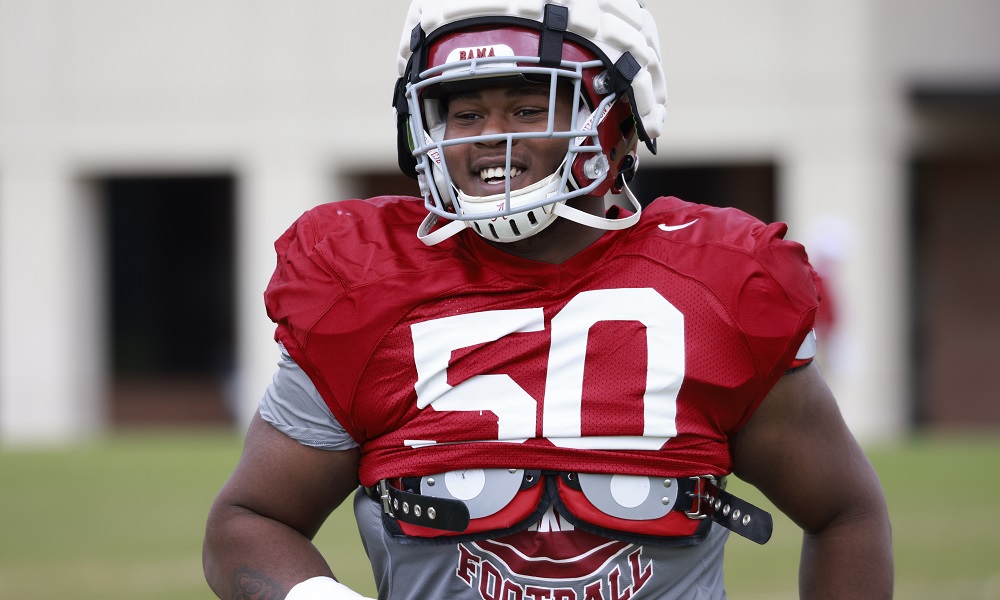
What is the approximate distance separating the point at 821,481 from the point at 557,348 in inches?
20.6

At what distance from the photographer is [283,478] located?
8.17 feet

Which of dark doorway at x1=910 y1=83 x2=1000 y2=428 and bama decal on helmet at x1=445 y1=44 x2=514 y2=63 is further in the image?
dark doorway at x1=910 y1=83 x2=1000 y2=428

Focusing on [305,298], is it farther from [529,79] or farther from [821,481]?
[821,481]

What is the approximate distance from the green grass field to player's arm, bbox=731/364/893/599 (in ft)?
10.8

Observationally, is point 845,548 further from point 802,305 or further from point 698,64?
point 698,64

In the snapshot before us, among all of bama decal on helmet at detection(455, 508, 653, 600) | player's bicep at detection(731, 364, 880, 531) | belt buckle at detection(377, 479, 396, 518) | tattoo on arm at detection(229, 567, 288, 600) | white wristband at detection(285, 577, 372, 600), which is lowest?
tattoo on arm at detection(229, 567, 288, 600)

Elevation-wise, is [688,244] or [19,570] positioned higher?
[688,244]

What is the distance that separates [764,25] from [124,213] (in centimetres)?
848

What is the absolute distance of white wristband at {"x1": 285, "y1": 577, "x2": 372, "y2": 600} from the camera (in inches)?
93.2

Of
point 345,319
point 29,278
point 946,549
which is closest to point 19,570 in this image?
point 946,549

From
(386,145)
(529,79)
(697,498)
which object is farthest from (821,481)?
(386,145)

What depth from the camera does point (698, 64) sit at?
1596cm

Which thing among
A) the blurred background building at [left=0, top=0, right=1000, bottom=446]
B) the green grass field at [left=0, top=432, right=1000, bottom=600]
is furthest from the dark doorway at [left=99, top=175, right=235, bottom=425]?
the green grass field at [left=0, top=432, right=1000, bottom=600]

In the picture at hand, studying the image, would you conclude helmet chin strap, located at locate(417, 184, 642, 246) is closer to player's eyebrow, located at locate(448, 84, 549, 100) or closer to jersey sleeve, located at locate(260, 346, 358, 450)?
player's eyebrow, located at locate(448, 84, 549, 100)
